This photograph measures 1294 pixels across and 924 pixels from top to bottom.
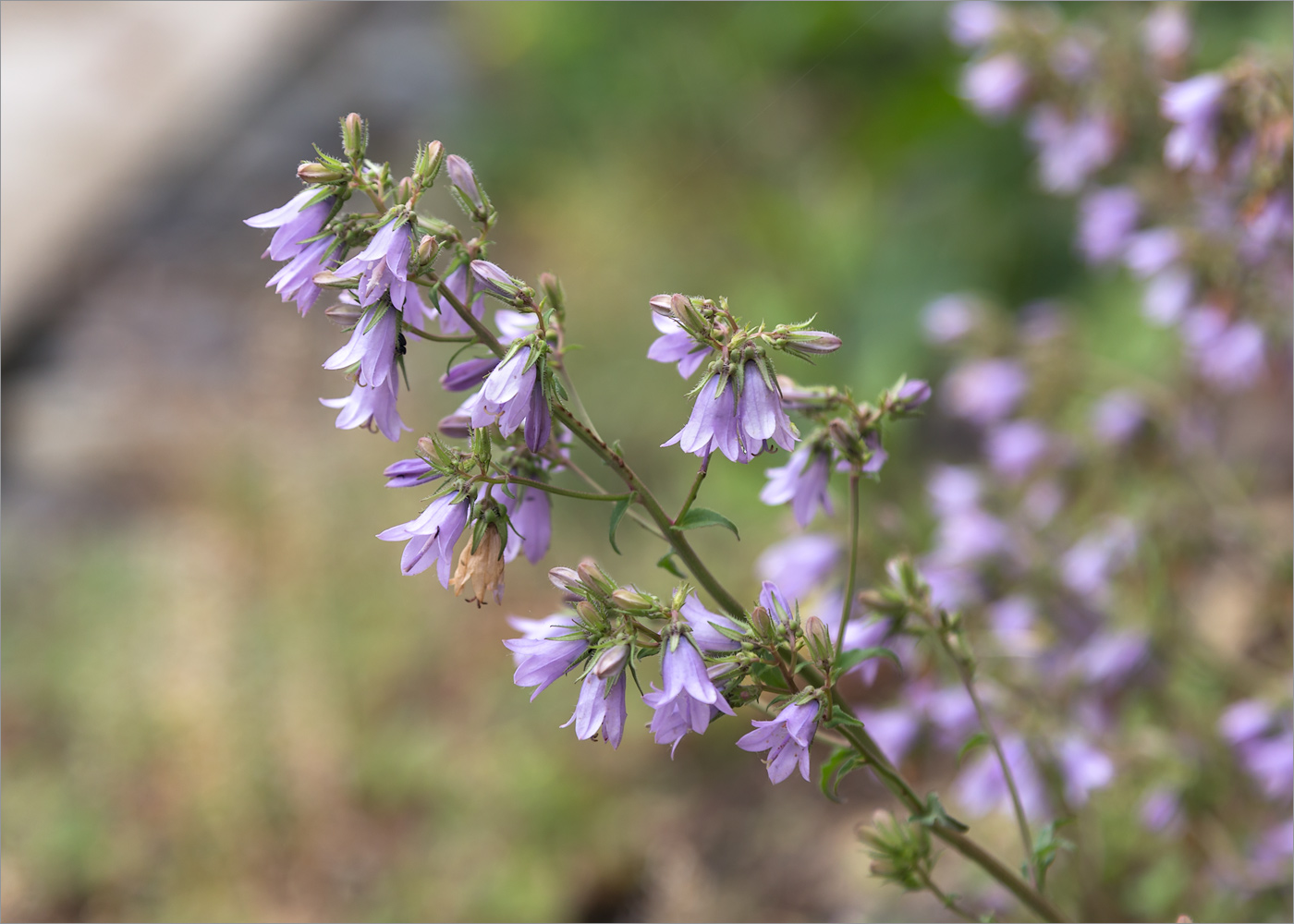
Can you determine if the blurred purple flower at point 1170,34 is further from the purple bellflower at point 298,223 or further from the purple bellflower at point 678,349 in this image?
the purple bellflower at point 298,223

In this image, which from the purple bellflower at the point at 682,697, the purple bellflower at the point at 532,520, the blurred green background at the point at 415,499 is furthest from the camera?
the blurred green background at the point at 415,499

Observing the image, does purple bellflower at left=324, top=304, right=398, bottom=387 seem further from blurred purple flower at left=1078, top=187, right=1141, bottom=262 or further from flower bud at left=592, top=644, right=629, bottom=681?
blurred purple flower at left=1078, top=187, right=1141, bottom=262

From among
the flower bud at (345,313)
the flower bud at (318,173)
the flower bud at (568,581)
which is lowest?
the flower bud at (568,581)

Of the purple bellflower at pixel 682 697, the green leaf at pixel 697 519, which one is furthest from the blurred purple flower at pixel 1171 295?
the purple bellflower at pixel 682 697

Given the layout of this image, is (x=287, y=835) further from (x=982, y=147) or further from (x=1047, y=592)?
(x=982, y=147)

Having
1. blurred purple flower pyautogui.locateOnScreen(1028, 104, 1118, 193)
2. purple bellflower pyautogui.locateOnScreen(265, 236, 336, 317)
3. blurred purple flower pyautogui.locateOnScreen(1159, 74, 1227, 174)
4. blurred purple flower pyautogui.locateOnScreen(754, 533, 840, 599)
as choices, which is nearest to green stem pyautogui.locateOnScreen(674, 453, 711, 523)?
purple bellflower pyautogui.locateOnScreen(265, 236, 336, 317)

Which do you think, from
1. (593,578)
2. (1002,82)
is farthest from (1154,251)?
(593,578)

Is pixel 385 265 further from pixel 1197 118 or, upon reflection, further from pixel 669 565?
pixel 1197 118

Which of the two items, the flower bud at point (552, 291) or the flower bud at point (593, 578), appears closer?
the flower bud at point (593, 578)
